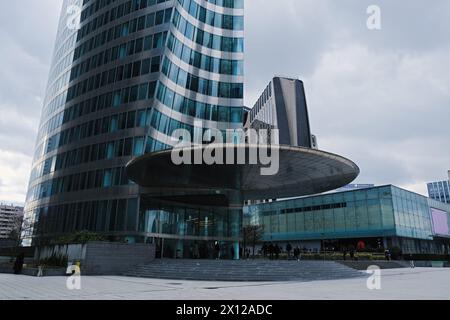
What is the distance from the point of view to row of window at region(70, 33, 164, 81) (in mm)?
43156

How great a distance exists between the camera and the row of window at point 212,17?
48.9m

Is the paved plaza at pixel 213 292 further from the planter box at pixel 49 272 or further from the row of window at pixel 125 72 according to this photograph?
the row of window at pixel 125 72

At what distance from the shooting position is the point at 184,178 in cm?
3312

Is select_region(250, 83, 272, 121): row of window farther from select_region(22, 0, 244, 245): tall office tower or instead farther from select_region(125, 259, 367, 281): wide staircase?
select_region(125, 259, 367, 281): wide staircase

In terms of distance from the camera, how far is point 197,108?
153 ft

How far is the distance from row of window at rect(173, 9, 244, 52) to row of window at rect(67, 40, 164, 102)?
7.23 metres

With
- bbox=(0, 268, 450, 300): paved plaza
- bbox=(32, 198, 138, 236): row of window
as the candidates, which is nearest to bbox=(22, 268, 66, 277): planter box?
bbox=(0, 268, 450, 300): paved plaza

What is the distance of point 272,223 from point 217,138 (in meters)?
45.3

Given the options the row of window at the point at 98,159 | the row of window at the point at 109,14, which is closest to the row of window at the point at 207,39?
the row of window at the point at 109,14

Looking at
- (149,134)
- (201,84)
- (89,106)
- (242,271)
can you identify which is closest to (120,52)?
(89,106)

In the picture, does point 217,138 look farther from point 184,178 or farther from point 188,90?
point 184,178

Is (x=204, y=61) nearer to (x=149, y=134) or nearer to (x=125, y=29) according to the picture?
(x=125, y=29)
